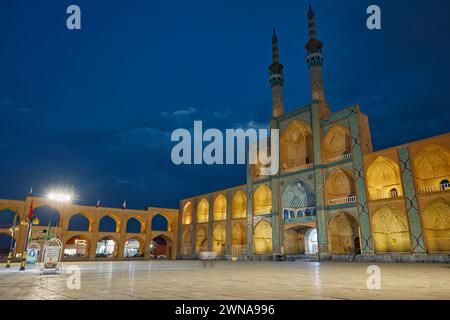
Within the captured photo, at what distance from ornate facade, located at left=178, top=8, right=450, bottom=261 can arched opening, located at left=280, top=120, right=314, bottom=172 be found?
0.10 m

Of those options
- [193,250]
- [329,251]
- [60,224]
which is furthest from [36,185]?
[329,251]

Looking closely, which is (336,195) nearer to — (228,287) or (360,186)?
(360,186)

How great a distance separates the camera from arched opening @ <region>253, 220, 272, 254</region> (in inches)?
1217

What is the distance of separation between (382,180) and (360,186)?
12.1ft

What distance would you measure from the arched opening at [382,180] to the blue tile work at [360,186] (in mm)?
1219

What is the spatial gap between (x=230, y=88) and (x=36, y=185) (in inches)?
2232

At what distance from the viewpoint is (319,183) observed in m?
24.8

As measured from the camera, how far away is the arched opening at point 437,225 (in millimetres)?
20109

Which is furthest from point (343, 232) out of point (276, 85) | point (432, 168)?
point (276, 85)

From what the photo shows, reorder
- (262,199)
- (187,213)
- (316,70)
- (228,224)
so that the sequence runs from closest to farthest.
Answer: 1. (316,70)
2. (262,199)
3. (228,224)
4. (187,213)

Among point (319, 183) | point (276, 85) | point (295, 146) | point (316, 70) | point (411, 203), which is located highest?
point (276, 85)

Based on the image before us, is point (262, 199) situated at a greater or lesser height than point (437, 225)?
greater

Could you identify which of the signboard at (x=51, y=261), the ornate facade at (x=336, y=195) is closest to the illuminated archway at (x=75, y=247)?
the ornate facade at (x=336, y=195)

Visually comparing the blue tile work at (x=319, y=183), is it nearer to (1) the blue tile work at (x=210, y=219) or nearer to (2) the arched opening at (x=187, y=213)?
(1) the blue tile work at (x=210, y=219)
